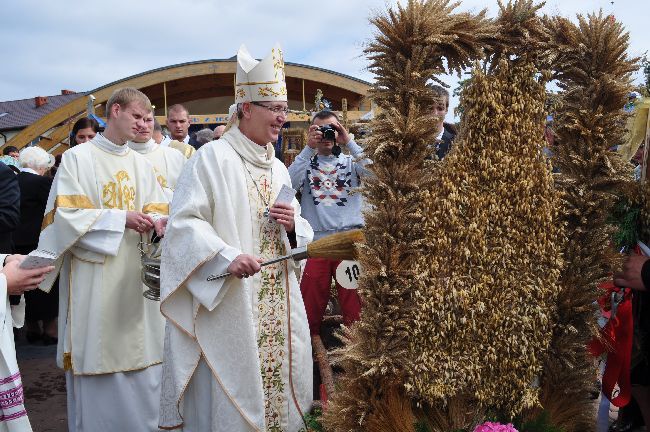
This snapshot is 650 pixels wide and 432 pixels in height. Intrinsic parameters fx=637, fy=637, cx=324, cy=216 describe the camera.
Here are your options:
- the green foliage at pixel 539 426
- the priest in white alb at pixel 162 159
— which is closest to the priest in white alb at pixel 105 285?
the priest in white alb at pixel 162 159

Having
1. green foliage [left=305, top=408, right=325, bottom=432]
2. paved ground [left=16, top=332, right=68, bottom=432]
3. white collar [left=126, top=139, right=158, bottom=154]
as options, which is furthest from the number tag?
paved ground [left=16, top=332, right=68, bottom=432]

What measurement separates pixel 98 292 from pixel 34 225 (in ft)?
12.0

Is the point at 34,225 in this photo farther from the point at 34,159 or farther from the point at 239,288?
the point at 239,288

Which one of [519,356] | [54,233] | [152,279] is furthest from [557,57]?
[54,233]

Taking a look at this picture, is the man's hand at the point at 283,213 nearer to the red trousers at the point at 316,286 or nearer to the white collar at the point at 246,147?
the white collar at the point at 246,147

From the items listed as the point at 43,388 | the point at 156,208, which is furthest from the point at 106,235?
the point at 43,388

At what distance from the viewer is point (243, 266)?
2.84 metres

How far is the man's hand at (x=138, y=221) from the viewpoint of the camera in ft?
13.5

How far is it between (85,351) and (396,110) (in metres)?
2.86

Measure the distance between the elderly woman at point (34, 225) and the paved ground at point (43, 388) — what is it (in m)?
0.23

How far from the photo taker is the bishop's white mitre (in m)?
3.30

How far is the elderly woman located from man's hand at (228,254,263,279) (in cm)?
491

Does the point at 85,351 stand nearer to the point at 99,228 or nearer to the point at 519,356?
the point at 99,228

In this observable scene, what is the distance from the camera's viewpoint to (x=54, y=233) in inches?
160
